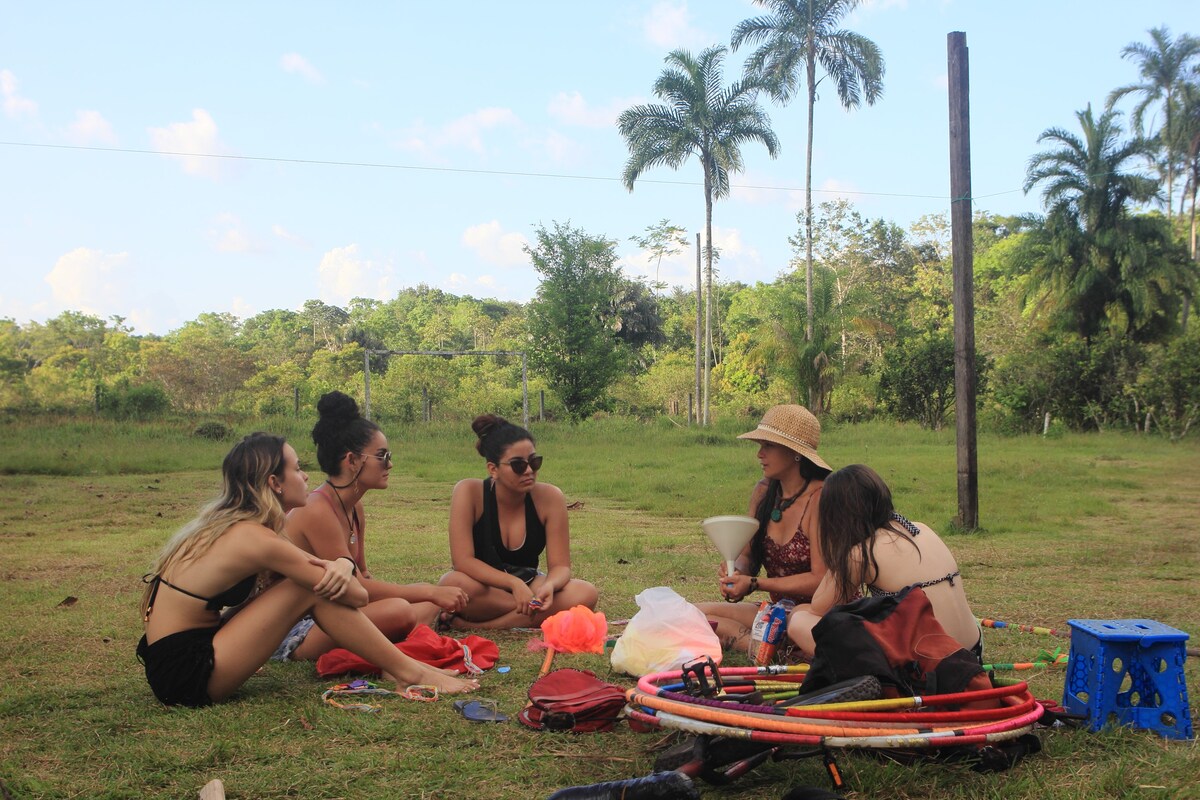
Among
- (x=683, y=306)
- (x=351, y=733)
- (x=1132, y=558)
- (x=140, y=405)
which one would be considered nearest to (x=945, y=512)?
(x=1132, y=558)

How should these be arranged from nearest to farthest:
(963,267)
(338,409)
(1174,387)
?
(338,409) → (963,267) → (1174,387)

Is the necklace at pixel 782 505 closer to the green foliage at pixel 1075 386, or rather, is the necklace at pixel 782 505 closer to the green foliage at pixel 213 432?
the green foliage at pixel 213 432

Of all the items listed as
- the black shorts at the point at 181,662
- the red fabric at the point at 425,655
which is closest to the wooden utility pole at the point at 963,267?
the red fabric at the point at 425,655

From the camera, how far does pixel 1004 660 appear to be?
4.88 m

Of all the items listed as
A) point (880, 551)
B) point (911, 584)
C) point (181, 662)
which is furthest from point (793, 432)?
point (181, 662)

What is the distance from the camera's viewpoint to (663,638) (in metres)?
4.45

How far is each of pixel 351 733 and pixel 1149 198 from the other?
3226cm

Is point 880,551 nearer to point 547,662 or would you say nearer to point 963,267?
point 547,662

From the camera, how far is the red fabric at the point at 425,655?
178 inches

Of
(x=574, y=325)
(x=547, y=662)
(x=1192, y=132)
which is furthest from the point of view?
(x=1192, y=132)

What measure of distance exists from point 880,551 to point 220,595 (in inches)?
99.5

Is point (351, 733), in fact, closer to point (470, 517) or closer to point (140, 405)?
point (470, 517)

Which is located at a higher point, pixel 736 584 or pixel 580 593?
pixel 736 584

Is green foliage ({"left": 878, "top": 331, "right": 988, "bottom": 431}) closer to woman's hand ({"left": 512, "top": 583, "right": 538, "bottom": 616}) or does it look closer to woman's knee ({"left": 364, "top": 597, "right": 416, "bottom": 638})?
woman's hand ({"left": 512, "top": 583, "right": 538, "bottom": 616})
